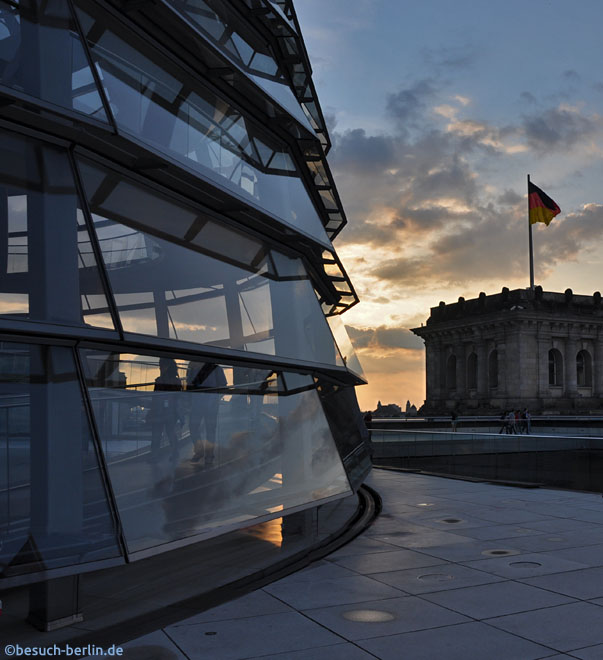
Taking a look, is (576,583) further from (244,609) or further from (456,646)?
(244,609)

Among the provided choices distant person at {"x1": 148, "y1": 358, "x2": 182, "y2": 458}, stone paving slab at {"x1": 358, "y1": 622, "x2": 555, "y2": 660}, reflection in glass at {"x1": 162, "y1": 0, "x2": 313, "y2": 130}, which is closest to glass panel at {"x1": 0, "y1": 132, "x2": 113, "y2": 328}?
distant person at {"x1": 148, "y1": 358, "x2": 182, "y2": 458}

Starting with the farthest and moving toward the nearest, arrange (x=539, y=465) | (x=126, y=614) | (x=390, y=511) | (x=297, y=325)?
(x=539, y=465)
(x=390, y=511)
(x=297, y=325)
(x=126, y=614)

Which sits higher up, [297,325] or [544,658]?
[297,325]

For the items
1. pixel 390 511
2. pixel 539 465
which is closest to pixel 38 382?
pixel 390 511

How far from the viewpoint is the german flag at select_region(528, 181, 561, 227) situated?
63219mm

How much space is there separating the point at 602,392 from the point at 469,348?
14.1m

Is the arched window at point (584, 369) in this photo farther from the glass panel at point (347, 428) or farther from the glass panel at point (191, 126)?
the glass panel at point (191, 126)

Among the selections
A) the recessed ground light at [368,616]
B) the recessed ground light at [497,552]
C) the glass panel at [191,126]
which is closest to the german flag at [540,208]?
the glass panel at [191,126]

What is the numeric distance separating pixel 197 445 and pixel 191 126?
3.85 metres

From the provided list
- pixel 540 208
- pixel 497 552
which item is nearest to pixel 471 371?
pixel 540 208

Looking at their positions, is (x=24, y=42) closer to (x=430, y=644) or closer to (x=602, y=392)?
(x=430, y=644)

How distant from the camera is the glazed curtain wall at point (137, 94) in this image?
6406mm

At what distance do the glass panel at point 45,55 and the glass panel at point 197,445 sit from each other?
237cm

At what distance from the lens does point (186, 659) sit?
19.1 feet
